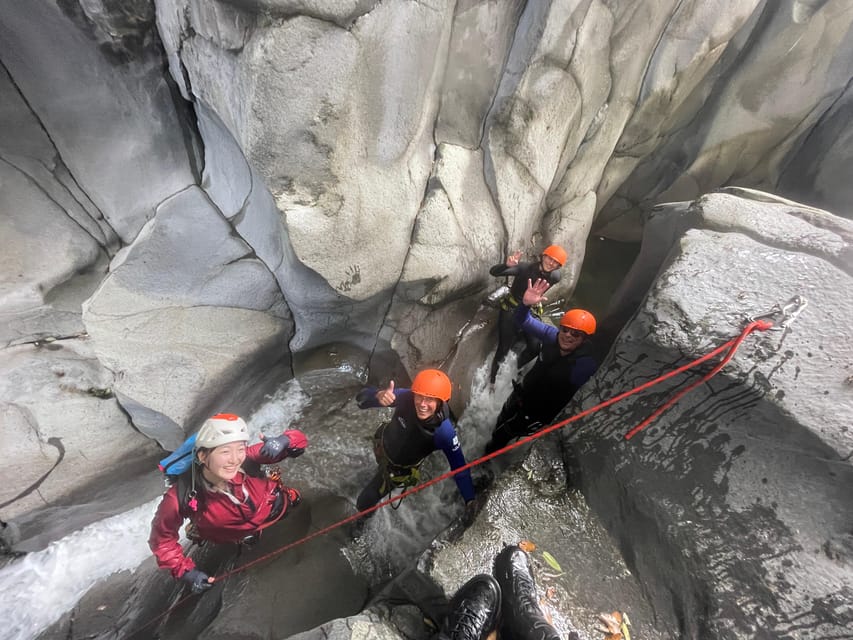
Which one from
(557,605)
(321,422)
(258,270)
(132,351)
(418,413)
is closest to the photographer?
(557,605)

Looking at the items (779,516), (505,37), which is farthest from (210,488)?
(505,37)

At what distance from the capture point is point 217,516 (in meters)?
2.64

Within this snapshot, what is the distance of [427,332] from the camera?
4.33 metres

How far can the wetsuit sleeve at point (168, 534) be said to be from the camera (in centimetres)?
242

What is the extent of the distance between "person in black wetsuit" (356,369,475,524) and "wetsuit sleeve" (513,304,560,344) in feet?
3.76

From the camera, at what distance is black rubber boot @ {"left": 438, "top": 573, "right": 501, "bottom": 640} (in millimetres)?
2287

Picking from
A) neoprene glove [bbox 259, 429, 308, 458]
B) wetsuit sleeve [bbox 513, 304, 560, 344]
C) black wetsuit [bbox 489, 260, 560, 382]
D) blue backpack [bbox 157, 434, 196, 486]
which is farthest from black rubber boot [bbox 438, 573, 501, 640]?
black wetsuit [bbox 489, 260, 560, 382]

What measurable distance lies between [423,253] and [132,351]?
8.50 feet

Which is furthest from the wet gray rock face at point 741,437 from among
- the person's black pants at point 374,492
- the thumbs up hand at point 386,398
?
the person's black pants at point 374,492

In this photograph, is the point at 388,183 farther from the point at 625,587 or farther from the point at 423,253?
the point at 625,587

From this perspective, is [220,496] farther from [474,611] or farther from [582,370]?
[582,370]

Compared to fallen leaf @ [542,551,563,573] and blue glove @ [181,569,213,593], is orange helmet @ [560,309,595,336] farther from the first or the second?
blue glove @ [181,569,213,593]

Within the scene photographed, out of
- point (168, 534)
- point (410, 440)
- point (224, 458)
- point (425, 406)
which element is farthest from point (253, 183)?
point (168, 534)

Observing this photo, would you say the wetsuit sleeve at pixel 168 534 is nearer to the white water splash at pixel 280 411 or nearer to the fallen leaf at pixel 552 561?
the white water splash at pixel 280 411
